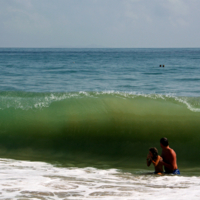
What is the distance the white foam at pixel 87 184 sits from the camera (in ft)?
14.1

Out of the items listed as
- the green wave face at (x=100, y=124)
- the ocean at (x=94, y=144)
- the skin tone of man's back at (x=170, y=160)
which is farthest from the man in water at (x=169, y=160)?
the green wave face at (x=100, y=124)

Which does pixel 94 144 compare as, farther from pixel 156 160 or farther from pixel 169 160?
pixel 169 160

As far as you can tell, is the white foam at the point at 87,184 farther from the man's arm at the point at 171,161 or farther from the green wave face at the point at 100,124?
the green wave face at the point at 100,124

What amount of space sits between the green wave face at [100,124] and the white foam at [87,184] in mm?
1939

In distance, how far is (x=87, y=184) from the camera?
16.0 ft

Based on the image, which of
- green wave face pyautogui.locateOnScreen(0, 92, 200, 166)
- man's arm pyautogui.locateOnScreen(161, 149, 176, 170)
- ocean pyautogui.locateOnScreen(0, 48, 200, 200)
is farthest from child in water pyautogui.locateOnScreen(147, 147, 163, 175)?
green wave face pyautogui.locateOnScreen(0, 92, 200, 166)

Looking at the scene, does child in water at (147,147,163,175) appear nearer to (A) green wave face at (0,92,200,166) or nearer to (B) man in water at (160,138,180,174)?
(B) man in water at (160,138,180,174)

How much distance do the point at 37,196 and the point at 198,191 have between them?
8.09ft

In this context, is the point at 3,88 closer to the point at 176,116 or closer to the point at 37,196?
the point at 176,116

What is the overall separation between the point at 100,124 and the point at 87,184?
4.52 meters

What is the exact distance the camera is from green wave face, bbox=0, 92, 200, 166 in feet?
26.8

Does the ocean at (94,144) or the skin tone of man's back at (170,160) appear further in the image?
the skin tone of man's back at (170,160)

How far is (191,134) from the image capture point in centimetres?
850

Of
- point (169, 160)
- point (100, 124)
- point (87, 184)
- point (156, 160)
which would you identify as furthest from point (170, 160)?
point (100, 124)
